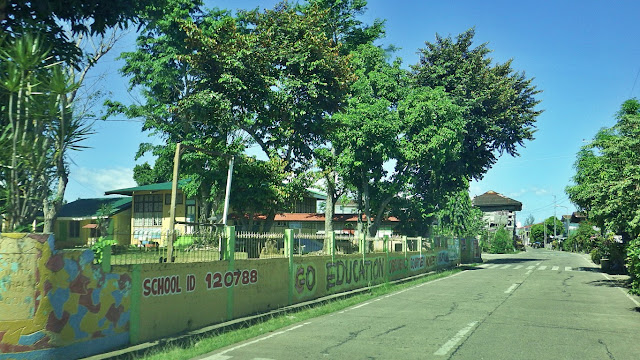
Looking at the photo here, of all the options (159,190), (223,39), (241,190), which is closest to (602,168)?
(241,190)

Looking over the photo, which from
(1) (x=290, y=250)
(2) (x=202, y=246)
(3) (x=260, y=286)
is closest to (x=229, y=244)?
(2) (x=202, y=246)

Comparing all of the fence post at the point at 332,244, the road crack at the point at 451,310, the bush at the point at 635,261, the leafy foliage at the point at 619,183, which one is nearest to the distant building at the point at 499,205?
the leafy foliage at the point at 619,183

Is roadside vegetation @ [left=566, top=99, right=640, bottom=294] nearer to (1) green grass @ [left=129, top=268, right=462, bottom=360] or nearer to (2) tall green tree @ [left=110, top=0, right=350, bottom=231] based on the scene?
(1) green grass @ [left=129, top=268, right=462, bottom=360]

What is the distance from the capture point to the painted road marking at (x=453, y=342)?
8.38 meters

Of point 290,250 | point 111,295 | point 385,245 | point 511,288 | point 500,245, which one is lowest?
point 500,245

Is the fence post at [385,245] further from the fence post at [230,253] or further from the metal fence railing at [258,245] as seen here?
the fence post at [230,253]

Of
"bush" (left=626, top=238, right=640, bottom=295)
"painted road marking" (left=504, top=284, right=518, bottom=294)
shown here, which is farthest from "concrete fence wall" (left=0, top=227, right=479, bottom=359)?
"bush" (left=626, top=238, right=640, bottom=295)

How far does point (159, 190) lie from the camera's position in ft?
Result: 140

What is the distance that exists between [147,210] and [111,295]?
37.7 metres

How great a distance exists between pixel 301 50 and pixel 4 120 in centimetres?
1831

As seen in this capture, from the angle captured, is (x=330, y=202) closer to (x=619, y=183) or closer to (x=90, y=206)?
(x=619, y=183)

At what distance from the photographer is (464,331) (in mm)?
10281

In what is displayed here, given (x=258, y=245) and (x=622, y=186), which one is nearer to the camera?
(x=258, y=245)

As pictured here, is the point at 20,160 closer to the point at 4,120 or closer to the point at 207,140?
the point at 4,120
